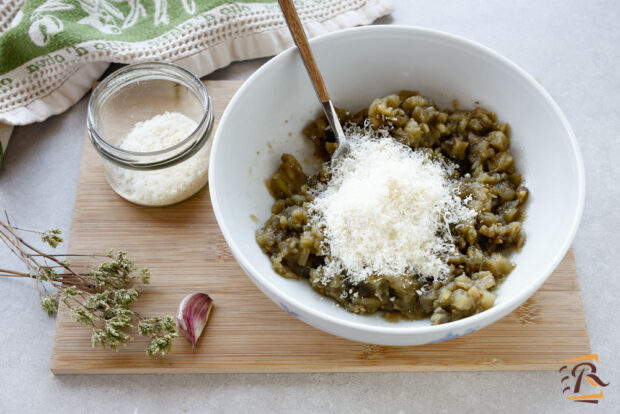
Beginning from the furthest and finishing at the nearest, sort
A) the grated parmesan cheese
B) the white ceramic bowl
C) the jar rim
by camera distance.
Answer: the grated parmesan cheese
the jar rim
the white ceramic bowl

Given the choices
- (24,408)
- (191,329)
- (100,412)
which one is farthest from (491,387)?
(24,408)

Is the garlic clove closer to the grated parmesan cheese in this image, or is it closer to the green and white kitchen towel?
the grated parmesan cheese

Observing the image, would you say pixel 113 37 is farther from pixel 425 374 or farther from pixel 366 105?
pixel 425 374

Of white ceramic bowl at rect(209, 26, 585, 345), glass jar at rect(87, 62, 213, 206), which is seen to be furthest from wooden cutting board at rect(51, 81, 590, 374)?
glass jar at rect(87, 62, 213, 206)

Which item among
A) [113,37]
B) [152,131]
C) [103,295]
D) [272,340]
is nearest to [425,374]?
[272,340]

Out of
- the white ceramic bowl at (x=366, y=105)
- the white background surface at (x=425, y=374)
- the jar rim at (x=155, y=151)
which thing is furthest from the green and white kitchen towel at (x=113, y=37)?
the white ceramic bowl at (x=366, y=105)

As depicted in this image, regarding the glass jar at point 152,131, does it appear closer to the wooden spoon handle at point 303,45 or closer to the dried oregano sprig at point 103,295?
the dried oregano sprig at point 103,295

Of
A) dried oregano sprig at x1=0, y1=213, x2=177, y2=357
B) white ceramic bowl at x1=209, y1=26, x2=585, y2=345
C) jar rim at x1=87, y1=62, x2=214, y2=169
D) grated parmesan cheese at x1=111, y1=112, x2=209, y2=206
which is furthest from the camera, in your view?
grated parmesan cheese at x1=111, y1=112, x2=209, y2=206
